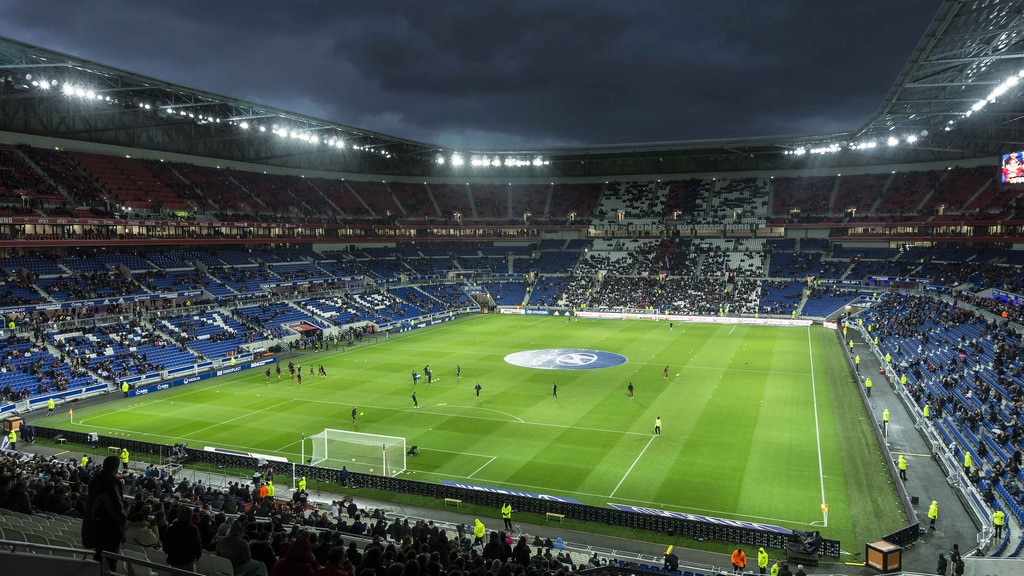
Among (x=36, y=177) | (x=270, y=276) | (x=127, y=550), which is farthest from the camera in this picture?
(x=270, y=276)

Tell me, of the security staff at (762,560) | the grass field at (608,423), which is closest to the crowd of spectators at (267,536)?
the security staff at (762,560)

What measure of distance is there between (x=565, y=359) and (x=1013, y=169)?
34.4 meters

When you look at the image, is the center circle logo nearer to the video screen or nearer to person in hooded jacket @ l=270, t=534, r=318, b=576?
the video screen

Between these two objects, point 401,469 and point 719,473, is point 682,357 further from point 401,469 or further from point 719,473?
point 401,469

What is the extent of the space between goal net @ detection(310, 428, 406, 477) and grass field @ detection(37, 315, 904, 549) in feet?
3.46

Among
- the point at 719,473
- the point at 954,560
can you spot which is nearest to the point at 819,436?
the point at 719,473

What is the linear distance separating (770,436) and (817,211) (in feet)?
226

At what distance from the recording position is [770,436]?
31.8 meters

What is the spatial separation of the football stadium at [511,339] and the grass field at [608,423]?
24 centimetres

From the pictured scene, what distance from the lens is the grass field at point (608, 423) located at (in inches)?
997

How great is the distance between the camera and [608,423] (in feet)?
113

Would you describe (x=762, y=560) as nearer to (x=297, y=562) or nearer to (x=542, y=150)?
(x=297, y=562)

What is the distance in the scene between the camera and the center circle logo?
49.7 metres

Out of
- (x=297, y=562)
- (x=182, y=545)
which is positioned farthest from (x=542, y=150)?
(x=297, y=562)
